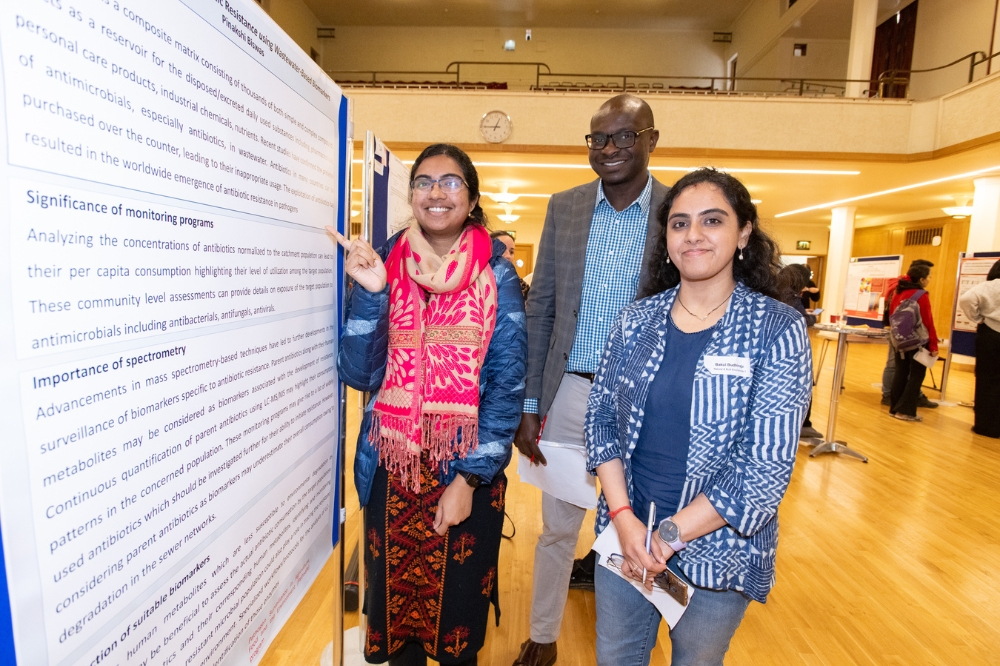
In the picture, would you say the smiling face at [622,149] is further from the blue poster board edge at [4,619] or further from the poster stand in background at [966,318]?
the poster stand in background at [966,318]

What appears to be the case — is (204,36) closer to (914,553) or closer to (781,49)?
(914,553)

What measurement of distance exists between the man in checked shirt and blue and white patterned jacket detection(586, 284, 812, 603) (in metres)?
0.49

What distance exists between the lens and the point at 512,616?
2.27m

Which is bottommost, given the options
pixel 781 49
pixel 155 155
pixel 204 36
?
pixel 155 155

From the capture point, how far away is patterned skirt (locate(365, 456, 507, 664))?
54.7 inches

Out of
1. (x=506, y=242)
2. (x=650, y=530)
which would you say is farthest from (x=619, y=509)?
(x=506, y=242)

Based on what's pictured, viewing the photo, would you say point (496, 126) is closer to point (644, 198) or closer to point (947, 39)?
point (644, 198)

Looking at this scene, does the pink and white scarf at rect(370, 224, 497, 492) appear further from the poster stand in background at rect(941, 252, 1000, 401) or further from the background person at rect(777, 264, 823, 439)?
the poster stand in background at rect(941, 252, 1000, 401)

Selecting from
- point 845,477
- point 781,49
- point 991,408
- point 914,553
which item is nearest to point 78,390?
point 914,553

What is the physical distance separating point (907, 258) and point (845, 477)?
1258 cm

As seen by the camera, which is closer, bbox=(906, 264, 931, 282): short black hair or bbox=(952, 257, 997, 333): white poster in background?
bbox=(906, 264, 931, 282): short black hair

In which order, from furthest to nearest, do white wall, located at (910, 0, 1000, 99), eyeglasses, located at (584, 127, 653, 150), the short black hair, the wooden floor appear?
white wall, located at (910, 0, 1000, 99) → the short black hair → the wooden floor → eyeglasses, located at (584, 127, 653, 150)

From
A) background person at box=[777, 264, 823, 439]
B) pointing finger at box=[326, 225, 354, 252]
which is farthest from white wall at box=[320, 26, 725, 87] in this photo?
pointing finger at box=[326, 225, 354, 252]

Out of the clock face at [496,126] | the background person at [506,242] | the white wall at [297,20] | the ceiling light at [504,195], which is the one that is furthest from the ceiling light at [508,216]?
the background person at [506,242]
